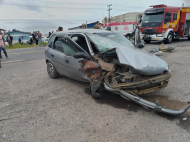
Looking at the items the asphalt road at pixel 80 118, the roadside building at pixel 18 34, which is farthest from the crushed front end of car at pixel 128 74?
the roadside building at pixel 18 34

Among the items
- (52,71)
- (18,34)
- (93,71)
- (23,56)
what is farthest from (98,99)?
(18,34)

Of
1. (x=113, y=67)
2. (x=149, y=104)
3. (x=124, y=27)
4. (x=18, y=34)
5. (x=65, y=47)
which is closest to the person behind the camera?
(x=149, y=104)

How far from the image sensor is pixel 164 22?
12.9 m

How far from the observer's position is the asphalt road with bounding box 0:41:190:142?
8.27ft

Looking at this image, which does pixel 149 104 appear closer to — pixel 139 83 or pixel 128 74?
pixel 139 83

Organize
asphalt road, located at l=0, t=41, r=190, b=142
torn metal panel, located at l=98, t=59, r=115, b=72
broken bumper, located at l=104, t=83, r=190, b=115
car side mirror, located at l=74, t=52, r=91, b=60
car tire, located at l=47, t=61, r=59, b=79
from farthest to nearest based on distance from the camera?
car tire, located at l=47, t=61, r=59, b=79, car side mirror, located at l=74, t=52, r=91, b=60, torn metal panel, located at l=98, t=59, r=115, b=72, broken bumper, located at l=104, t=83, r=190, b=115, asphalt road, located at l=0, t=41, r=190, b=142

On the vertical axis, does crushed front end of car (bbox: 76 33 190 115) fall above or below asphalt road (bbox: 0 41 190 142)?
above

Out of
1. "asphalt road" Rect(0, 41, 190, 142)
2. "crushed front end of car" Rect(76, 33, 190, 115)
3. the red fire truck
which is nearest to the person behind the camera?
"asphalt road" Rect(0, 41, 190, 142)

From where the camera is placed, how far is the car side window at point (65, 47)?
13.8 feet

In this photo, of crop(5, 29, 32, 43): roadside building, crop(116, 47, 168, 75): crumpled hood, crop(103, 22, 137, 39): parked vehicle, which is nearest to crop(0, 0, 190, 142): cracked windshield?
crop(116, 47, 168, 75): crumpled hood

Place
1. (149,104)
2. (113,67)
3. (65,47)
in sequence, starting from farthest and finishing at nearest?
(65,47) → (113,67) → (149,104)

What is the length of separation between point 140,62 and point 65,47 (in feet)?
7.51

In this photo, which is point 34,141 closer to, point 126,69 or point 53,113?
point 53,113

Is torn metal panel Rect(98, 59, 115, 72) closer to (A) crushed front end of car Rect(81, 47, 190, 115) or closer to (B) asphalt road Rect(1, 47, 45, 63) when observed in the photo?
(A) crushed front end of car Rect(81, 47, 190, 115)
